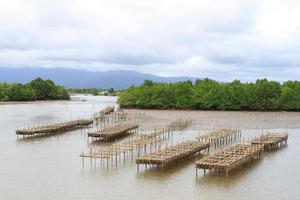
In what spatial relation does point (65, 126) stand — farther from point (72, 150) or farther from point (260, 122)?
point (260, 122)

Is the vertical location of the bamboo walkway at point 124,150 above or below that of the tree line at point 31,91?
below

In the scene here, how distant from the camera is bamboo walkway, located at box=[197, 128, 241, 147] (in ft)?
184

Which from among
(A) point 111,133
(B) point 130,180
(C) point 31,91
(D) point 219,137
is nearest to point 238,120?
(D) point 219,137

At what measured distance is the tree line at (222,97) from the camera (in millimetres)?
108750

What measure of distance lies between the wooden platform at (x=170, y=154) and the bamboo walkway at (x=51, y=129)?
26.1 m

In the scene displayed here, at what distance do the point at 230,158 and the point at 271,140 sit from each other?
15578 millimetres

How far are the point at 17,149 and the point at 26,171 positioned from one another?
13557 millimetres

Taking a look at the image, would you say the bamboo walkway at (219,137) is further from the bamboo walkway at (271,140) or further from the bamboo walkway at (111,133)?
the bamboo walkway at (111,133)

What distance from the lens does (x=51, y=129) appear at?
68.5m

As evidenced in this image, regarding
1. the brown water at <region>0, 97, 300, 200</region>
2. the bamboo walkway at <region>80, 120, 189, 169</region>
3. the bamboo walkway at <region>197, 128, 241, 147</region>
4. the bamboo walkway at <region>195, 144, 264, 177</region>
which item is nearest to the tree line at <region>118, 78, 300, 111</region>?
the bamboo walkway at <region>197, 128, 241, 147</region>

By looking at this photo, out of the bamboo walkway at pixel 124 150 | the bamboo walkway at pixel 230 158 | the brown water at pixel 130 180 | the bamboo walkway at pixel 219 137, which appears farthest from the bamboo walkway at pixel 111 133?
the bamboo walkway at pixel 230 158

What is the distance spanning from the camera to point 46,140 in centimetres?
6175

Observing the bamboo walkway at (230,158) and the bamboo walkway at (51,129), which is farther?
the bamboo walkway at (51,129)

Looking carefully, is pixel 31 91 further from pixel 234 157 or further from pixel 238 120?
pixel 234 157
